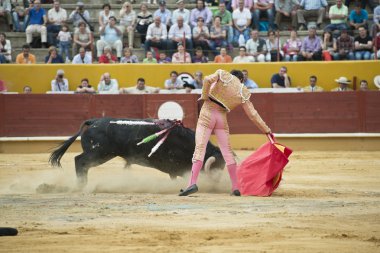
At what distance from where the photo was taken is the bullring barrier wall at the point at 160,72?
16219mm

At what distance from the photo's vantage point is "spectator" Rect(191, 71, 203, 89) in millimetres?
15812

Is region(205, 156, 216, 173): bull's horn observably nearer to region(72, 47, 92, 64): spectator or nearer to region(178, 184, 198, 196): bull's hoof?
region(178, 184, 198, 196): bull's hoof

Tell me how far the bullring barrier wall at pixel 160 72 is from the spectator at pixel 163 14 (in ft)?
3.26

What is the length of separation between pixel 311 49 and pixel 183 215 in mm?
9768

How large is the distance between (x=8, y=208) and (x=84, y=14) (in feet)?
32.9

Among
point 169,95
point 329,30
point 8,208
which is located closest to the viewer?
point 8,208

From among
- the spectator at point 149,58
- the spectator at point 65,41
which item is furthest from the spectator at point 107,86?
the spectator at point 65,41

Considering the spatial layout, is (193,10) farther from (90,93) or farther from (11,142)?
(11,142)

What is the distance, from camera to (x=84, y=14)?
1744 centimetres

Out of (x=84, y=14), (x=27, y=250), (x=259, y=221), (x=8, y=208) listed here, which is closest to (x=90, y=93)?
(x=84, y=14)

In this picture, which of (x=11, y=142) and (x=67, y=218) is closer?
(x=67, y=218)

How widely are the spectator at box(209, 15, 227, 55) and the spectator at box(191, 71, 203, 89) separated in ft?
3.22

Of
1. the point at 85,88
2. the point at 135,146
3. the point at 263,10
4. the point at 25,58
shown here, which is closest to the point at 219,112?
the point at 135,146

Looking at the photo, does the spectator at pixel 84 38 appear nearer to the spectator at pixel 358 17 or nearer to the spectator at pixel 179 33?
the spectator at pixel 179 33
